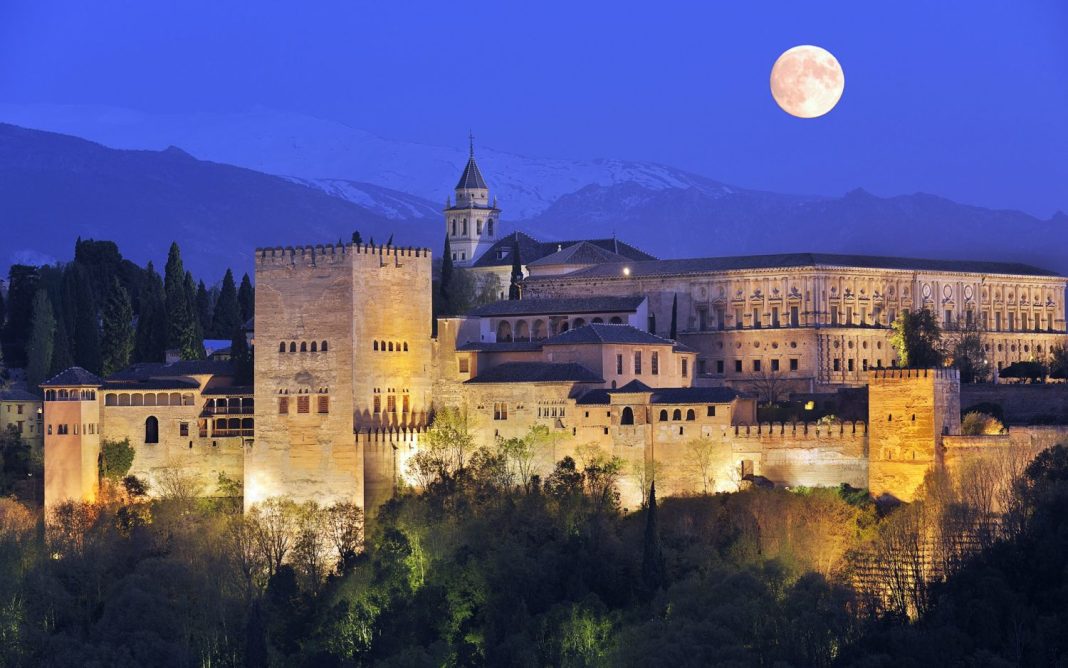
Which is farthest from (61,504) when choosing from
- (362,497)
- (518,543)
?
(518,543)

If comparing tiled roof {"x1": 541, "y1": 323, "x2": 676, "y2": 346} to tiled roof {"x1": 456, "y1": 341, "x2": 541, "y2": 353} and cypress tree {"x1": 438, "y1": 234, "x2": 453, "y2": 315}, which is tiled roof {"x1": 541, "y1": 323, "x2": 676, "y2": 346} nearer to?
tiled roof {"x1": 456, "y1": 341, "x2": 541, "y2": 353}

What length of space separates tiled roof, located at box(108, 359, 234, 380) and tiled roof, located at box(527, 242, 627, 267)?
19.2m

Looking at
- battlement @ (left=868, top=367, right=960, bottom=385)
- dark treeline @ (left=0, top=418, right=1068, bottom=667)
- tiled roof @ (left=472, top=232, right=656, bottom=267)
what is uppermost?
tiled roof @ (left=472, top=232, right=656, bottom=267)

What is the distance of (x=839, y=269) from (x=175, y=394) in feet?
83.0

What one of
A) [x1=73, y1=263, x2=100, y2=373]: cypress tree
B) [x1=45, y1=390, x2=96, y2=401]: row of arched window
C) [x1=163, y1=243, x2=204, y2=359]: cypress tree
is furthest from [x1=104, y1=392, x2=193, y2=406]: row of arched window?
[x1=73, y1=263, x2=100, y2=373]: cypress tree

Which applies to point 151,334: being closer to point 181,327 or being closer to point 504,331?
point 181,327

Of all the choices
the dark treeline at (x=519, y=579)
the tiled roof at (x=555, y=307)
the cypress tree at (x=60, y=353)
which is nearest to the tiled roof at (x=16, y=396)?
the cypress tree at (x=60, y=353)

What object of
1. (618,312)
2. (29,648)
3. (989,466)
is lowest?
(29,648)

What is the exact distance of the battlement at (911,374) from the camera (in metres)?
51.6

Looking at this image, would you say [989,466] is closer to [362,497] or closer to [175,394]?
[362,497]

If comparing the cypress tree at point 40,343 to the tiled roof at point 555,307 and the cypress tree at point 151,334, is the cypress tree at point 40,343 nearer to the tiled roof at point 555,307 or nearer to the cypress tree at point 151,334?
the cypress tree at point 151,334

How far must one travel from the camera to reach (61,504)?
5834cm

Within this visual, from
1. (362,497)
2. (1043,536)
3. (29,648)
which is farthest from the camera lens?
(362,497)

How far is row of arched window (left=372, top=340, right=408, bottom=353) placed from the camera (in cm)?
→ 5678
